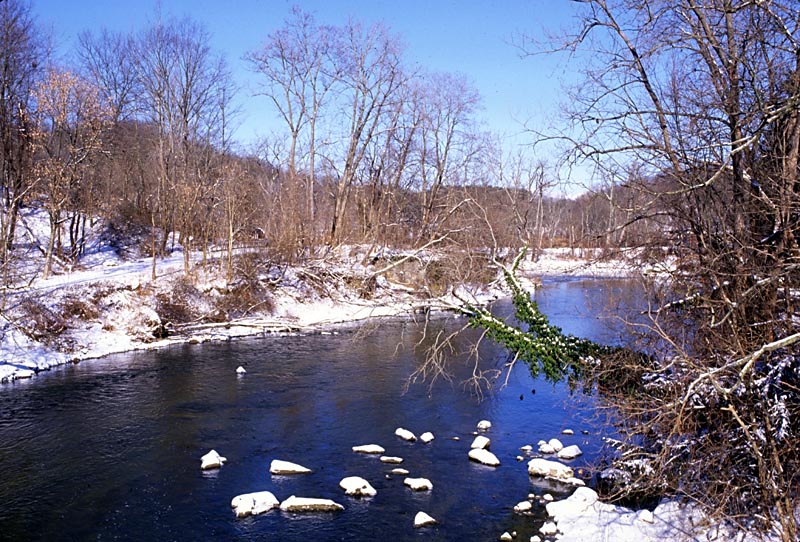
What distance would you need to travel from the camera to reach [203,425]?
12.2m

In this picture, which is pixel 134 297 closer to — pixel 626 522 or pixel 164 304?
pixel 164 304

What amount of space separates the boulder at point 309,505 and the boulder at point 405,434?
2.78 meters

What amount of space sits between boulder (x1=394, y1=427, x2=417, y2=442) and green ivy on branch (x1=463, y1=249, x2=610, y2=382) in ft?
7.40

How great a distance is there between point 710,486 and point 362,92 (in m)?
28.5

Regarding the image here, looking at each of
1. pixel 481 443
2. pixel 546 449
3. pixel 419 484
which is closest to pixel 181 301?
pixel 481 443

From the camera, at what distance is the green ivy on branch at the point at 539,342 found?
1048 centimetres

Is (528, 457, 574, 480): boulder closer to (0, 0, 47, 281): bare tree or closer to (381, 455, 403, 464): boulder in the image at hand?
(381, 455, 403, 464): boulder

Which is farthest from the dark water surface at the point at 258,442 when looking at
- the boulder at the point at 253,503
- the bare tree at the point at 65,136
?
the bare tree at the point at 65,136

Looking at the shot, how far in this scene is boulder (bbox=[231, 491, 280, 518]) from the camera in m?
8.49

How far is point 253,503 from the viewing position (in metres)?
8.63

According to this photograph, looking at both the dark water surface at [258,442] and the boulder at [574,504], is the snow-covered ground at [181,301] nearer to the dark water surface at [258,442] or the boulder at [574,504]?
the boulder at [574,504]

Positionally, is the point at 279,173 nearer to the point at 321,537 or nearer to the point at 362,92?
the point at 362,92

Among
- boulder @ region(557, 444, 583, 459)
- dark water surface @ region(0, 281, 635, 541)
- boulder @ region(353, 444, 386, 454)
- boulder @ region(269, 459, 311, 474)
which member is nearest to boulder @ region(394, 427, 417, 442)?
dark water surface @ region(0, 281, 635, 541)

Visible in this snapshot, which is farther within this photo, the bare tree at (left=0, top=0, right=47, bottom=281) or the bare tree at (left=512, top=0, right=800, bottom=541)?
the bare tree at (left=0, top=0, right=47, bottom=281)
